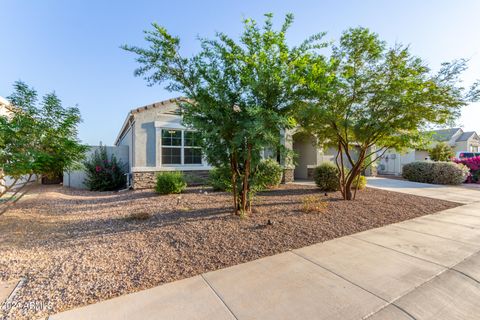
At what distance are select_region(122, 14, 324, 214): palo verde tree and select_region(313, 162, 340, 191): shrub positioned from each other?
5.15 metres

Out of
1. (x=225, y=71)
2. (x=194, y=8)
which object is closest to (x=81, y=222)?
(x=225, y=71)

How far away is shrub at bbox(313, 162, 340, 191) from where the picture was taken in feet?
29.2

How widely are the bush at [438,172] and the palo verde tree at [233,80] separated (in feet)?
43.1

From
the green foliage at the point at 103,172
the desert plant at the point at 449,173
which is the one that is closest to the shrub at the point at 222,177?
the green foliage at the point at 103,172

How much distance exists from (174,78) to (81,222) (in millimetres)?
4194

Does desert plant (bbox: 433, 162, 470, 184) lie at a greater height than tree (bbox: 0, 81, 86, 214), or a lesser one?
lesser

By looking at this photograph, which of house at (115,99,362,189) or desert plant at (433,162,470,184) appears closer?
house at (115,99,362,189)

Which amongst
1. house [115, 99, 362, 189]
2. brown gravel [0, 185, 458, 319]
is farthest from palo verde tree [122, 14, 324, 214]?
house [115, 99, 362, 189]

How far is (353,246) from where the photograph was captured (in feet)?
12.7

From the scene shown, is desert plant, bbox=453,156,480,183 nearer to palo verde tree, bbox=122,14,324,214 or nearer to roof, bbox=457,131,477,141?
palo verde tree, bbox=122,14,324,214

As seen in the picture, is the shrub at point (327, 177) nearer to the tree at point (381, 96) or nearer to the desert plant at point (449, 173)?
the tree at point (381, 96)

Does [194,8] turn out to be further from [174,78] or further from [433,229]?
[433,229]

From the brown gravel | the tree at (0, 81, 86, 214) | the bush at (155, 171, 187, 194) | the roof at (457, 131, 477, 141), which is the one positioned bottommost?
the brown gravel

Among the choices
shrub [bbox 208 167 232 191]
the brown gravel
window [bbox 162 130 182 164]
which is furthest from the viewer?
window [bbox 162 130 182 164]
